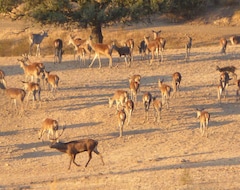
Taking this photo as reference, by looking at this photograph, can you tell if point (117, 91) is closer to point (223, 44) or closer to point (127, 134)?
point (127, 134)

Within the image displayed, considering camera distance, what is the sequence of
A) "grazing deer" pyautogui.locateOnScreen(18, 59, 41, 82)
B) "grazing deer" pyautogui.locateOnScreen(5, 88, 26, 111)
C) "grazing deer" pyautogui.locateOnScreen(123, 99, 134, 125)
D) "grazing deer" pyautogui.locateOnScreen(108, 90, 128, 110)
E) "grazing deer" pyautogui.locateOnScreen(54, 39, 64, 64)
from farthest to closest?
"grazing deer" pyautogui.locateOnScreen(54, 39, 64, 64)
"grazing deer" pyautogui.locateOnScreen(18, 59, 41, 82)
"grazing deer" pyautogui.locateOnScreen(5, 88, 26, 111)
"grazing deer" pyautogui.locateOnScreen(108, 90, 128, 110)
"grazing deer" pyautogui.locateOnScreen(123, 99, 134, 125)

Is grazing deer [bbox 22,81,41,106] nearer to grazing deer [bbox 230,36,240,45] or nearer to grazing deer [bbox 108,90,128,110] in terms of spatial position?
grazing deer [bbox 108,90,128,110]

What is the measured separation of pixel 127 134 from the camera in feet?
76.2

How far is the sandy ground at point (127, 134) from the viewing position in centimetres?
1741

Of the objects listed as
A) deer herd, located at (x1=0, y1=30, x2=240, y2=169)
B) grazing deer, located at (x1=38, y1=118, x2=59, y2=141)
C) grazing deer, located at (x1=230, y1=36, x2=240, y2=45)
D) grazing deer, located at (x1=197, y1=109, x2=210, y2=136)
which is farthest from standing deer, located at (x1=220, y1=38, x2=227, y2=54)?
grazing deer, located at (x1=38, y1=118, x2=59, y2=141)

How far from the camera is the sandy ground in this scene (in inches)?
685

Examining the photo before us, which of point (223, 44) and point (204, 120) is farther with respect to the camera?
point (223, 44)

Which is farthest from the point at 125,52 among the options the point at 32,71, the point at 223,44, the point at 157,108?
the point at 157,108

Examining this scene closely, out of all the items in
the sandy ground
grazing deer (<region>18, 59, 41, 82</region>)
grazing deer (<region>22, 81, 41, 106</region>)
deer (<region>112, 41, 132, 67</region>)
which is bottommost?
the sandy ground

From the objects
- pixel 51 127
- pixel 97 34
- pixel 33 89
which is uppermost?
pixel 97 34

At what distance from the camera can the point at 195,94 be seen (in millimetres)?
27516

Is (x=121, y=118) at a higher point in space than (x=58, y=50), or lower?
lower

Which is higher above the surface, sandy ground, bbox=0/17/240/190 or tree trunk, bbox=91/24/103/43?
tree trunk, bbox=91/24/103/43

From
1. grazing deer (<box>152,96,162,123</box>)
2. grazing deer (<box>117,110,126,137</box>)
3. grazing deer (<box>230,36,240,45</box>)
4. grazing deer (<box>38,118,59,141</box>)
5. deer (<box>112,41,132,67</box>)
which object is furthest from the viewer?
grazing deer (<box>230,36,240,45</box>)
